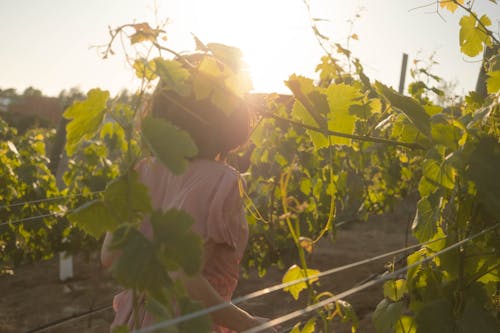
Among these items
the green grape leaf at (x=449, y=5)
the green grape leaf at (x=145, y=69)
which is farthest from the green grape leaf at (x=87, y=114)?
the green grape leaf at (x=449, y=5)

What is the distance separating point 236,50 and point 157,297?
467 millimetres

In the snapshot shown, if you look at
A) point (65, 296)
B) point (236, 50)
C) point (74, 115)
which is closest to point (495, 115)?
point (236, 50)

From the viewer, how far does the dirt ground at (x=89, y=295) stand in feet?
15.5

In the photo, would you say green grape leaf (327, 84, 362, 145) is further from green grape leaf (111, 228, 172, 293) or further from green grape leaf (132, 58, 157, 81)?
green grape leaf (111, 228, 172, 293)

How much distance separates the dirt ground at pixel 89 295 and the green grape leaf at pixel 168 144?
3533 millimetres

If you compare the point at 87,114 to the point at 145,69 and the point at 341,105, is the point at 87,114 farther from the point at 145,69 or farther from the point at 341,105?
the point at 341,105

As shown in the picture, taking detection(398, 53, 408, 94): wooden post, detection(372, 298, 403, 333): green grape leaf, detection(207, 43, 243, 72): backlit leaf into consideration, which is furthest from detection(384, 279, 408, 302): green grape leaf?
detection(398, 53, 408, 94): wooden post

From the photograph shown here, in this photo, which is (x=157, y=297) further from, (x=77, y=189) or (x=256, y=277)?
(x=256, y=277)

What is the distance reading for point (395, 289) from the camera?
5.84ft

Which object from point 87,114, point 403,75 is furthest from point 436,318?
point 403,75

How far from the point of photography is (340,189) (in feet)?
12.6

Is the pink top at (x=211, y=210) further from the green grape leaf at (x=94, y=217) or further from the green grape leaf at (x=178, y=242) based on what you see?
the green grape leaf at (x=178, y=242)

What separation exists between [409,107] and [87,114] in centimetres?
89

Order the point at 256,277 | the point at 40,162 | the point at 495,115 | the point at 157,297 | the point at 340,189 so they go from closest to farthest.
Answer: the point at 157,297
the point at 495,115
the point at 340,189
the point at 40,162
the point at 256,277
